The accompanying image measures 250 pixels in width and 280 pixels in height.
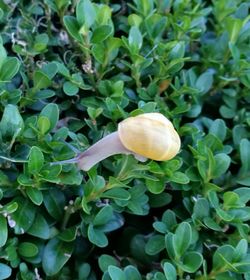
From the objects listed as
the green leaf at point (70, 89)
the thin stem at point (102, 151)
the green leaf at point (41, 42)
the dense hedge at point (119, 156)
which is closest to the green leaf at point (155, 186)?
the dense hedge at point (119, 156)

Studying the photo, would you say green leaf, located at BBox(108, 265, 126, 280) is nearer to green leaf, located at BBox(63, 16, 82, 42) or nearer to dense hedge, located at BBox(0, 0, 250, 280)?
dense hedge, located at BBox(0, 0, 250, 280)

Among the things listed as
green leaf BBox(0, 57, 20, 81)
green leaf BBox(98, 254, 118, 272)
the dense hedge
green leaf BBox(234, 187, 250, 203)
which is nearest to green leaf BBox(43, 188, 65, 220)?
the dense hedge

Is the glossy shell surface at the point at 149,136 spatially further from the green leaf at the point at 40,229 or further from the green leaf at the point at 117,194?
the green leaf at the point at 40,229

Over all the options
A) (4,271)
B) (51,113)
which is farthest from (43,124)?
(4,271)

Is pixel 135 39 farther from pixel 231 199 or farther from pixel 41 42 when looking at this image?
pixel 231 199

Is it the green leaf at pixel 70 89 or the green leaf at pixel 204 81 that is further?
the green leaf at pixel 204 81

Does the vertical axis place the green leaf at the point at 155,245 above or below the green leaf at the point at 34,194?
below

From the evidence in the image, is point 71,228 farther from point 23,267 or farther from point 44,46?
point 44,46
